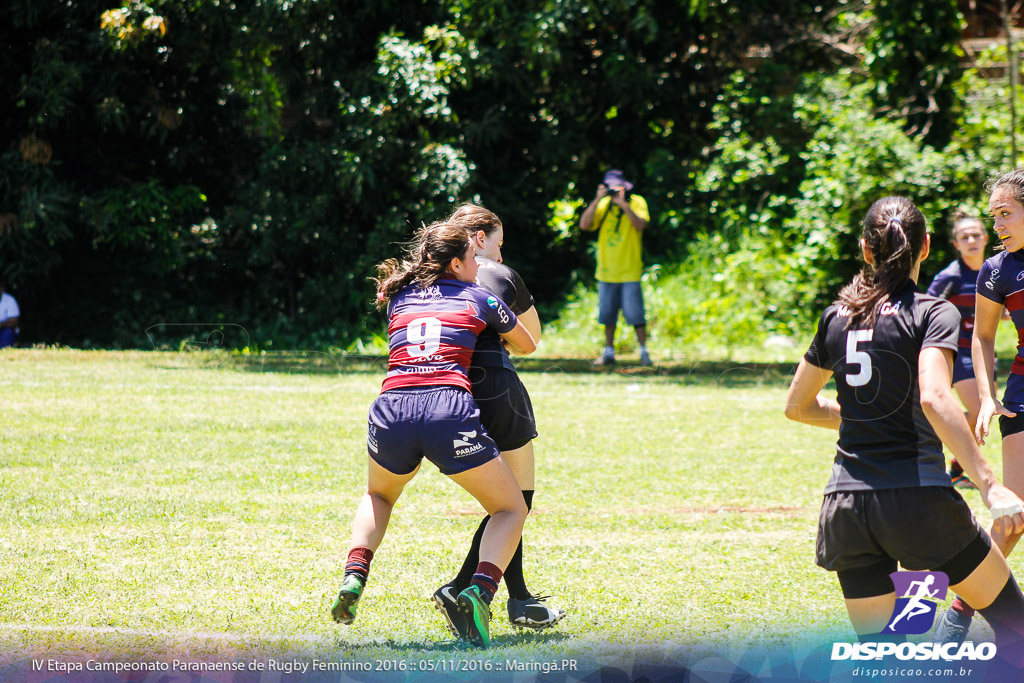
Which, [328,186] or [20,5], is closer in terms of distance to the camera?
[20,5]

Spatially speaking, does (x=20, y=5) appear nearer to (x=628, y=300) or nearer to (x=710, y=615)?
(x=628, y=300)

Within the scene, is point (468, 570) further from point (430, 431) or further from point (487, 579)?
point (430, 431)

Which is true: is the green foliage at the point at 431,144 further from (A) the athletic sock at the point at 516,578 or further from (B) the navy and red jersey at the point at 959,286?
(A) the athletic sock at the point at 516,578

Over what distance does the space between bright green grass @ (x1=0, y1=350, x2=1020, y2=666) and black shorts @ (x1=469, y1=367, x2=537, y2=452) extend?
838 mm

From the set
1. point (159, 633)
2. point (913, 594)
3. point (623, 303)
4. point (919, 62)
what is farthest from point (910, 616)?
point (919, 62)

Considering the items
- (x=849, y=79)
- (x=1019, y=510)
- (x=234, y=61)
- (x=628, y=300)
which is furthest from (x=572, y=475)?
(x=849, y=79)

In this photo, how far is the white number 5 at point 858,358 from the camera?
139 inches

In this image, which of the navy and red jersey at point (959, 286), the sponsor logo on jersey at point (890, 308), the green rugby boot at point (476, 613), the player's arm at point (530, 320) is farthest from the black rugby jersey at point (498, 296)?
the navy and red jersey at point (959, 286)

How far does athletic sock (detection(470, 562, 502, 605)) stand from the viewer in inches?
170

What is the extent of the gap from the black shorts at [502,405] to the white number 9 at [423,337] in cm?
32

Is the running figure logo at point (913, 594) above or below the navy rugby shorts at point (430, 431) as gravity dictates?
below

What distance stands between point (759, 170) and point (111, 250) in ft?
34.3

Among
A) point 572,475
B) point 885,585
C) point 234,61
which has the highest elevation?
point 234,61

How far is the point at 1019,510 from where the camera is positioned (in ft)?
11.2
